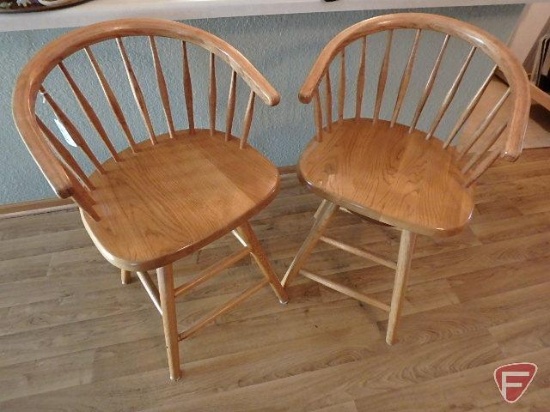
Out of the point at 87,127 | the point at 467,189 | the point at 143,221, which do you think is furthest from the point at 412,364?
the point at 87,127

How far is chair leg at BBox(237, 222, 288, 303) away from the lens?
36.1 inches

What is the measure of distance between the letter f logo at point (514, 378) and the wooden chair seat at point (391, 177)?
0.54 meters

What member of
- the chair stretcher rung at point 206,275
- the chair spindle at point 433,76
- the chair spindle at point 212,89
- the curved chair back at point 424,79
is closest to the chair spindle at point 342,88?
the curved chair back at point 424,79

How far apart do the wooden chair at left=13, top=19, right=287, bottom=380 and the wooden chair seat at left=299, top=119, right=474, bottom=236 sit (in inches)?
5.4

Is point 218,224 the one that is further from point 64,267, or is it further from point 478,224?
point 478,224

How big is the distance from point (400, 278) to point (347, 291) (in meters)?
0.18

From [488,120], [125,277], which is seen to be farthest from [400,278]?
[125,277]

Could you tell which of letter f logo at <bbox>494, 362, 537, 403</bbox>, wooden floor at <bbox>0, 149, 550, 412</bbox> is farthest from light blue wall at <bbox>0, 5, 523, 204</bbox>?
letter f logo at <bbox>494, 362, 537, 403</bbox>

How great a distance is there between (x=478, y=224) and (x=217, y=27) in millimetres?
1136

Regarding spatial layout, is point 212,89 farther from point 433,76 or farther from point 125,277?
point 125,277

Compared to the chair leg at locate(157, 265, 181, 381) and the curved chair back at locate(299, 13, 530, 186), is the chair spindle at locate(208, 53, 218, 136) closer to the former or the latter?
the curved chair back at locate(299, 13, 530, 186)

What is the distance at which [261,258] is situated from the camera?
98 centimetres

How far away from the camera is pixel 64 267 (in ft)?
3.94

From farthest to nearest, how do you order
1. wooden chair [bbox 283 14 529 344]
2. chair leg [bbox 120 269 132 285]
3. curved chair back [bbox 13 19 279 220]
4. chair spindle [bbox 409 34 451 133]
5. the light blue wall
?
chair leg [bbox 120 269 132 285] → the light blue wall → chair spindle [bbox 409 34 451 133] → wooden chair [bbox 283 14 529 344] → curved chair back [bbox 13 19 279 220]
